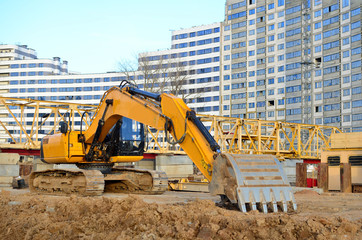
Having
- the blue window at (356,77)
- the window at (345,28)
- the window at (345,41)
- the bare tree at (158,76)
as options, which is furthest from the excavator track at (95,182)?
the window at (345,28)

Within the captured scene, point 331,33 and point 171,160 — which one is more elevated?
point 331,33

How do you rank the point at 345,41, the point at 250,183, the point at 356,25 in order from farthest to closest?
the point at 345,41, the point at 356,25, the point at 250,183

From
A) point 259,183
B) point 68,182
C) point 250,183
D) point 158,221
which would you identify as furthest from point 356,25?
point 158,221

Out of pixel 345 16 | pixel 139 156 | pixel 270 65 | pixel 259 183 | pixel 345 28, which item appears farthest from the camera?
pixel 270 65

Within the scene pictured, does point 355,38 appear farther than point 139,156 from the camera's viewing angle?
Yes

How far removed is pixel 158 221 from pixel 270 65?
90462mm

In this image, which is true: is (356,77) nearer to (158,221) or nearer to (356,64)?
(356,64)

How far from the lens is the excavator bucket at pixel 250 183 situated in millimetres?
10445

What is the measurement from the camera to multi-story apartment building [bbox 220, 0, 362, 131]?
8181cm

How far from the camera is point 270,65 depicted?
97.0 m

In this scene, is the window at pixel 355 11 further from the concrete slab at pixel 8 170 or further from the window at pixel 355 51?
the concrete slab at pixel 8 170

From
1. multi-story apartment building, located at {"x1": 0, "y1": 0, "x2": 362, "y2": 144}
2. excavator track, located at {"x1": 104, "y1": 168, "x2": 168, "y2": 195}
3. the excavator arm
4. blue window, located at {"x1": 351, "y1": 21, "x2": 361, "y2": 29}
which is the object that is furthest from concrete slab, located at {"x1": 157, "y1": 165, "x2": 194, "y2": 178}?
blue window, located at {"x1": 351, "y1": 21, "x2": 361, "y2": 29}

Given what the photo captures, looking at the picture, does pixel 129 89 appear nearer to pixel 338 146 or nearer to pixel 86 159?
pixel 86 159

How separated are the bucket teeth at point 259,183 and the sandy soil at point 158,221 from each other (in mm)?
418
